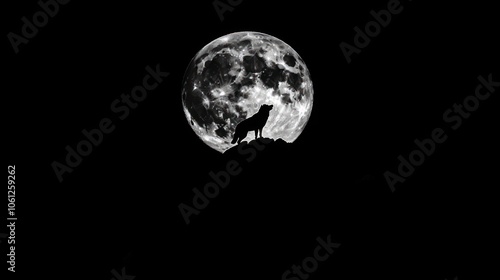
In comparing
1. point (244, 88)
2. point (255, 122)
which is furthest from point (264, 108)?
point (244, 88)

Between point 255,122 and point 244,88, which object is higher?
point 244,88

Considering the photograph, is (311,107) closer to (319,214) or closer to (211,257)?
(319,214)

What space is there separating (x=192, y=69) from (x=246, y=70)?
856mm

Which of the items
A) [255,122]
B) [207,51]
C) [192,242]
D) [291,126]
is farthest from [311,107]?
[192,242]

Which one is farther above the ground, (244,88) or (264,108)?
(244,88)

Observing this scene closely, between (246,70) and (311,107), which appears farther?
(311,107)

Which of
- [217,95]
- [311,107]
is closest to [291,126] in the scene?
[311,107]

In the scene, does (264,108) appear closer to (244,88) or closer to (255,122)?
(255,122)

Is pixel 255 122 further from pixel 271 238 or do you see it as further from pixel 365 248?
pixel 365 248

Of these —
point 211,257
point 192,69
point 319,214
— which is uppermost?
point 192,69

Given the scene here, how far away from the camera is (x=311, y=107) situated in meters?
8.90

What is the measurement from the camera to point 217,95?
8359mm

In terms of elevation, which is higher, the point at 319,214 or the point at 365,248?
the point at 319,214

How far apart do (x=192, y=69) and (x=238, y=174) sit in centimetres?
155
